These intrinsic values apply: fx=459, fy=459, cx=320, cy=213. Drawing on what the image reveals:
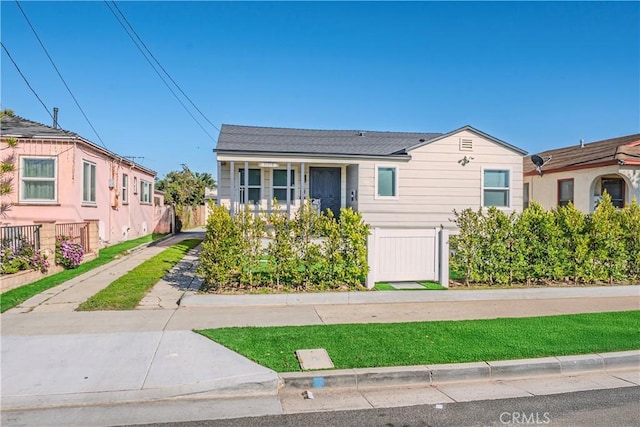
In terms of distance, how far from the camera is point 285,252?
8477 mm

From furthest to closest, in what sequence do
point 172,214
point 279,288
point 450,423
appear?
1. point 172,214
2. point 279,288
3. point 450,423

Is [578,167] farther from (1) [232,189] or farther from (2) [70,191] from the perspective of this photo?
(2) [70,191]

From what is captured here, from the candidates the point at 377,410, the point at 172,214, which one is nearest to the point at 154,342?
the point at 377,410

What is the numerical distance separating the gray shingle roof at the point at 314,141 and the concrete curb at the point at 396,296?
7.27m

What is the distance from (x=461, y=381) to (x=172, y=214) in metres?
21.5

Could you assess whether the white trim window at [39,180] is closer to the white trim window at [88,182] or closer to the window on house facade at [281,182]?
the white trim window at [88,182]

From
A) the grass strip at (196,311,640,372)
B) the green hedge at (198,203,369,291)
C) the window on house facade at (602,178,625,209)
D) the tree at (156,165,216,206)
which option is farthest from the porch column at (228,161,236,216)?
the tree at (156,165,216,206)

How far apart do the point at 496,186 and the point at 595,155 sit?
208 inches

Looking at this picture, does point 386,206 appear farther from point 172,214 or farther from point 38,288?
point 172,214

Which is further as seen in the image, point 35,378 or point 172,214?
point 172,214

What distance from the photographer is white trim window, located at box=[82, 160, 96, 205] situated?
564 inches

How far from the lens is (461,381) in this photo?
489cm

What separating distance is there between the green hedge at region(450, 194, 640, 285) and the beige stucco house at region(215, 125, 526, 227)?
18.9 ft

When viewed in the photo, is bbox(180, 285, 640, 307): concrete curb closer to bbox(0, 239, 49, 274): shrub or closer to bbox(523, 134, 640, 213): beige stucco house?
bbox(0, 239, 49, 274): shrub
